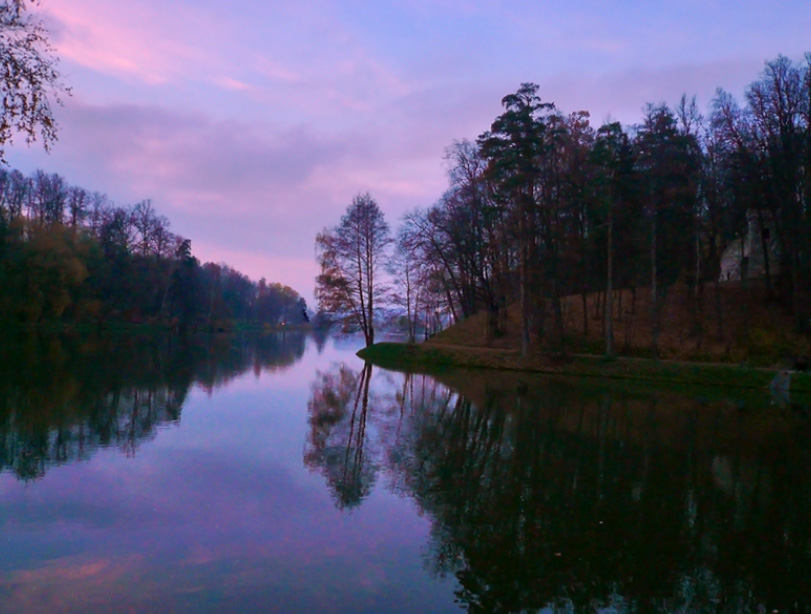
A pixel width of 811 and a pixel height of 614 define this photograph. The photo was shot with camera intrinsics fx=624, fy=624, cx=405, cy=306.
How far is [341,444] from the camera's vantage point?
40.8 feet

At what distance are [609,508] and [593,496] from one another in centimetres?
56

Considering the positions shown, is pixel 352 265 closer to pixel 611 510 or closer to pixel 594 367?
pixel 594 367

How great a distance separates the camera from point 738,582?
20.5 ft

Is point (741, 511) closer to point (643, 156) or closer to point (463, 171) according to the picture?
point (643, 156)

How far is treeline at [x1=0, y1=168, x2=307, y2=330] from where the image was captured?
52.7 meters

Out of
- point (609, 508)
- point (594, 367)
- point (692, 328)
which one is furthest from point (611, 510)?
point (692, 328)

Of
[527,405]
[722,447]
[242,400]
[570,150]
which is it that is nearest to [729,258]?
[570,150]

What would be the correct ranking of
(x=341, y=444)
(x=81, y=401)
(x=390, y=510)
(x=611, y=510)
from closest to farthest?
(x=390, y=510), (x=611, y=510), (x=341, y=444), (x=81, y=401)

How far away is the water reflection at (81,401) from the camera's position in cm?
1070

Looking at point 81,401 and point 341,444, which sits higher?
point 81,401

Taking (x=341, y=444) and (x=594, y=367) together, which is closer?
(x=341, y=444)

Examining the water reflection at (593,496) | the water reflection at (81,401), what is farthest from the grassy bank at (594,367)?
the water reflection at (81,401)

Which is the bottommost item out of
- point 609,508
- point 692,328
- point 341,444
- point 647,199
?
point 609,508

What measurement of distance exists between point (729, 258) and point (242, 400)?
40890 millimetres
